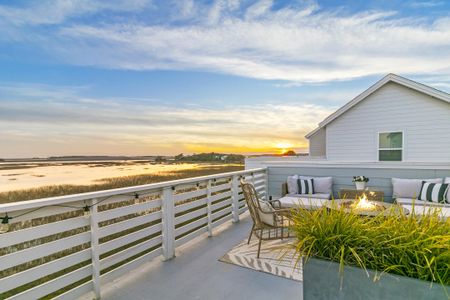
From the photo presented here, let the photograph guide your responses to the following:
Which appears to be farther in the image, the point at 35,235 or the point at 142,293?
the point at 142,293

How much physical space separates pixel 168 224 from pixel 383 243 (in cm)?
232

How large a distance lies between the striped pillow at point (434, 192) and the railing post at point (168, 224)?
4121 millimetres

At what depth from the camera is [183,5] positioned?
17.2 feet

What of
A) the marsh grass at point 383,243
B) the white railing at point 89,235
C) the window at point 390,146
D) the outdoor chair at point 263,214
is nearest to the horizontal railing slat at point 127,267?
the white railing at point 89,235

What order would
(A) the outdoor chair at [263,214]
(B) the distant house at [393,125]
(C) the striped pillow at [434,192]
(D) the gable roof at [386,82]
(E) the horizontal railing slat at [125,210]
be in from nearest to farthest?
1. (E) the horizontal railing slat at [125,210]
2. (A) the outdoor chair at [263,214]
3. (C) the striped pillow at [434,192]
4. (D) the gable roof at [386,82]
5. (B) the distant house at [393,125]

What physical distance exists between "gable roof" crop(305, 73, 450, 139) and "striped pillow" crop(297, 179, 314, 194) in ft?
12.6

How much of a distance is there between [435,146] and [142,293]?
7987 millimetres

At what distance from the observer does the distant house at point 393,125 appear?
6.92 meters

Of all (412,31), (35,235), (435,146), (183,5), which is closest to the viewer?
(35,235)

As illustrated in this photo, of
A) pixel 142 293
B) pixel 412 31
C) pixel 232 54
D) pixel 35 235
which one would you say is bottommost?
pixel 142 293

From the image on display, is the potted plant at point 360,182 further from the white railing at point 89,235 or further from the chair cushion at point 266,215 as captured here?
the white railing at point 89,235

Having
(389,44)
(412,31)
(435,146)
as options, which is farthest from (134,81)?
(435,146)

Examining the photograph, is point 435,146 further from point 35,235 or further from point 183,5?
point 35,235

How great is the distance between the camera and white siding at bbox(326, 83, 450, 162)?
22.7 ft
